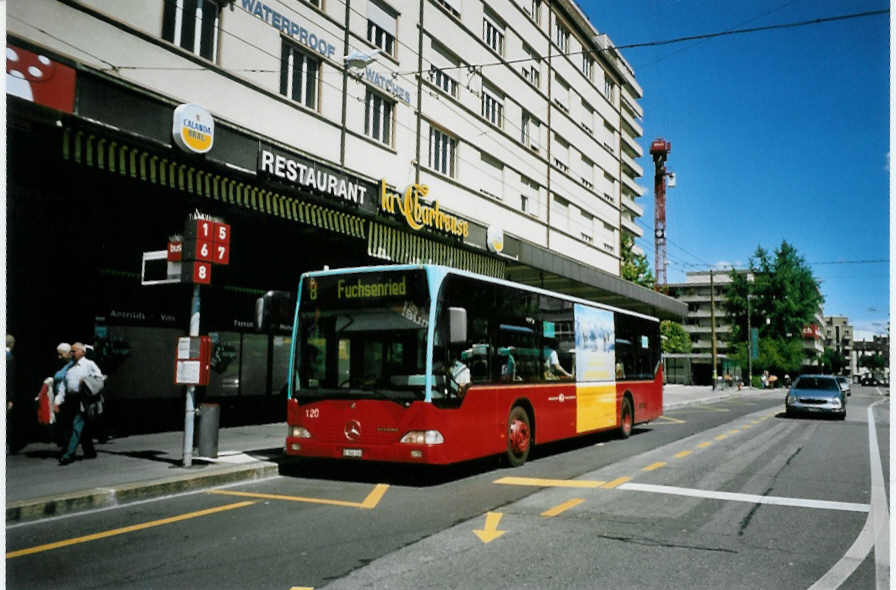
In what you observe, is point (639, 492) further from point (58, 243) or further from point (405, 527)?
point (58, 243)

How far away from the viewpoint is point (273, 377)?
1778 centimetres

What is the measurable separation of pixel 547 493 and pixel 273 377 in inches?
430

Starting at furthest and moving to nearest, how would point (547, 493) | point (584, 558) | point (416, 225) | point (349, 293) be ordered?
1. point (416, 225)
2. point (349, 293)
3. point (547, 493)
4. point (584, 558)

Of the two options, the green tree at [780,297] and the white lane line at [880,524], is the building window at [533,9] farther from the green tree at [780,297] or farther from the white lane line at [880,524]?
the green tree at [780,297]

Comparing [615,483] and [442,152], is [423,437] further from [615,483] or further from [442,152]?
[442,152]

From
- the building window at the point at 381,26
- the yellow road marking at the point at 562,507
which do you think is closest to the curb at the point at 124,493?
the yellow road marking at the point at 562,507

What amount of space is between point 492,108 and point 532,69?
15.5ft

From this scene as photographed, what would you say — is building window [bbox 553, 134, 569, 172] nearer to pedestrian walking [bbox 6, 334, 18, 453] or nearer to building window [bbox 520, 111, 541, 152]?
building window [bbox 520, 111, 541, 152]

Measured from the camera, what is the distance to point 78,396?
9.79 m

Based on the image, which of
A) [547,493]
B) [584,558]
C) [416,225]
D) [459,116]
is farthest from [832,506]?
[459,116]

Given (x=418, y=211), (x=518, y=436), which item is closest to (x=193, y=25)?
(x=418, y=211)

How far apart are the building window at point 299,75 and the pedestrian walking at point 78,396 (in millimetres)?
8352

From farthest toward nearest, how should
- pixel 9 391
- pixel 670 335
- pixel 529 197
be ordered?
pixel 670 335 → pixel 529 197 → pixel 9 391

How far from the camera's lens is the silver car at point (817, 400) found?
75.5ft
